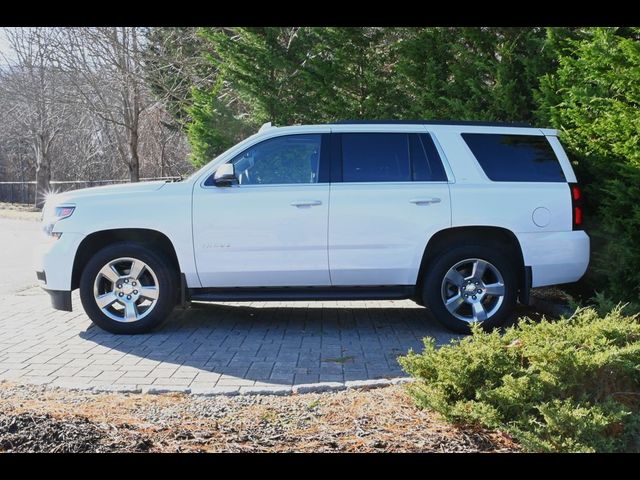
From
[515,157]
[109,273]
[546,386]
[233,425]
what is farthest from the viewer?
[515,157]

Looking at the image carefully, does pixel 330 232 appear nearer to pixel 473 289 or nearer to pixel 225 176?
pixel 225 176

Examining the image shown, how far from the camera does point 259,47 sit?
35.4ft

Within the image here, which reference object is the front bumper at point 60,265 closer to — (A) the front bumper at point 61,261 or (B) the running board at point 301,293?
(A) the front bumper at point 61,261

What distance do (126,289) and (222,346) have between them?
1.22 metres

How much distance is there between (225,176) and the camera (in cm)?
619

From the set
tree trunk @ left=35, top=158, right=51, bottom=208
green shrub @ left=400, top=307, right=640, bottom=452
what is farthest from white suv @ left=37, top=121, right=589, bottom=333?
tree trunk @ left=35, top=158, right=51, bottom=208

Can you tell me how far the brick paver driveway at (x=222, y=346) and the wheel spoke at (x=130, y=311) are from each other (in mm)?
190

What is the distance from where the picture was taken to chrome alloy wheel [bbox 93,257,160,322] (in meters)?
6.30

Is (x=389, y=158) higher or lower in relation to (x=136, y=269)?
higher

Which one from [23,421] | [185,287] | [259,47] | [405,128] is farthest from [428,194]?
[259,47]

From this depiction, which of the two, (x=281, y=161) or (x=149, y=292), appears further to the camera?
(x=281, y=161)

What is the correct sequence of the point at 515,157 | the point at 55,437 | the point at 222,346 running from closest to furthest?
the point at 55,437 < the point at 222,346 < the point at 515,157

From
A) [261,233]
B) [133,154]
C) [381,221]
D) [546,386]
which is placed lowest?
[546,386]

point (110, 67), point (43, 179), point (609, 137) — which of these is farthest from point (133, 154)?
point (43, 179)
